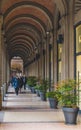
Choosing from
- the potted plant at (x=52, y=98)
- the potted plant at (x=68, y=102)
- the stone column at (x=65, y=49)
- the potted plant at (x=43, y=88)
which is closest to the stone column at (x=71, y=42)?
the stone column at (x=65, y=49)

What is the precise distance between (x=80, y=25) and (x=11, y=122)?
544 centimetres

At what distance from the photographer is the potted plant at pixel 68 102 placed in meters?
11.4

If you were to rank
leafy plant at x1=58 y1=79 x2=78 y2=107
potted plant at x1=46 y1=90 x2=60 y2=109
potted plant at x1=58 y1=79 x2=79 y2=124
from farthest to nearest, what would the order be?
1. potted plant at x1=46 y1=90 x2=60 y2=109
2. leafy plant at x1=58 y1=79 x2=78 y2=107
3. potted plant at x1=58 y1=79 x2=79 y2=124

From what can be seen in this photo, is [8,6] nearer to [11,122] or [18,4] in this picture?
[18,4]

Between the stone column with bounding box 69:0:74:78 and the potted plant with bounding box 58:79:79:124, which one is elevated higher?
the stone column with bounding box 69:0:74:78

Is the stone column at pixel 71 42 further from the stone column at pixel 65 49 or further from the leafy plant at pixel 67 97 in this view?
the leafy plant at pixel 67 97

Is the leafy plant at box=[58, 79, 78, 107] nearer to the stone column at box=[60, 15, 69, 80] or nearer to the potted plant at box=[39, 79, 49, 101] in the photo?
the stone column at box=[60, 15, 69, 80]

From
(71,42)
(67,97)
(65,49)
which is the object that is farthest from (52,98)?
(67,97)

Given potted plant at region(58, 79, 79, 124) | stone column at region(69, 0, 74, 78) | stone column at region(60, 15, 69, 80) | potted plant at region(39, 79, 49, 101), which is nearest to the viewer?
potted plant at region(58, 79, 79, 124)

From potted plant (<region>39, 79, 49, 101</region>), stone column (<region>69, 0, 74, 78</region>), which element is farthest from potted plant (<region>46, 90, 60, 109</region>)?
potted plant (<region>39, 79, 49, 101</region>)

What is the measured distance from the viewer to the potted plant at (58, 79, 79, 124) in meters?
11.4

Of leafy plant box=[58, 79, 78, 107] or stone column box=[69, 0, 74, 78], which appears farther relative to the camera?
stone column box=[69, 0, 74, 78]

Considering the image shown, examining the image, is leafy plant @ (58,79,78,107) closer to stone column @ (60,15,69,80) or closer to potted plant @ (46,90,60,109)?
potted plant @ (46,90,60,109)

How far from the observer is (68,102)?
11680 millimetres
